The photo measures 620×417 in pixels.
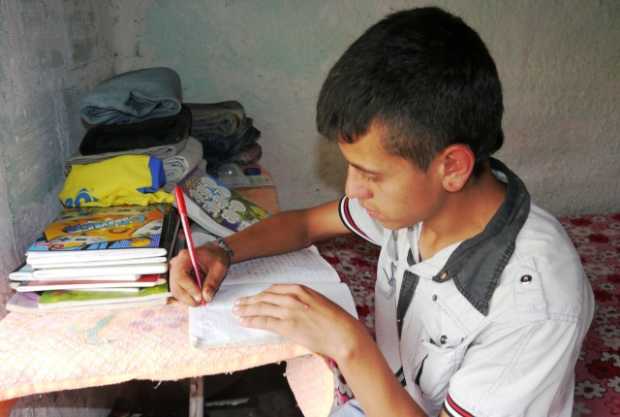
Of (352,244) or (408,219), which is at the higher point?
(408,219)

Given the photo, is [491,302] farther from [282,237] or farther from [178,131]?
[178,131]

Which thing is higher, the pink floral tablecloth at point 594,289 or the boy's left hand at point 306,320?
the boy's left hand at point 306,320

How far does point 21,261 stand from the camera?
123 centimetres

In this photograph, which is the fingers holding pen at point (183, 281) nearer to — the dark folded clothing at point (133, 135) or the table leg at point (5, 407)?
the table leg at point (5, 407)

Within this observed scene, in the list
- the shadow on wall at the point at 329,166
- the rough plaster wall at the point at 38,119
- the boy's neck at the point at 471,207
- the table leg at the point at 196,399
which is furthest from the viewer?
the shadow on wall at the point at 329,166

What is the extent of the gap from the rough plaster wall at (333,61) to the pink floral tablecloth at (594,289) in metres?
0.36

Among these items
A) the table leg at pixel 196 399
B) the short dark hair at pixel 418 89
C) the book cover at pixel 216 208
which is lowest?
the table leg at pixel 196 399

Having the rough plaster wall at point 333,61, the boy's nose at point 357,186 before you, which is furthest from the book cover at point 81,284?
the rough plaster wall at point 333,61

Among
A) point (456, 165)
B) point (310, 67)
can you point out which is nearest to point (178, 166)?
point (456, 165)

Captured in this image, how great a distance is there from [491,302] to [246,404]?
3.91ft

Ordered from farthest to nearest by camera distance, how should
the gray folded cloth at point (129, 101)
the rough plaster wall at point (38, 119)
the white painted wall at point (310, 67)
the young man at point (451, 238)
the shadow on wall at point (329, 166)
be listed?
the shadow on wall at point (329, 166), the white painted wall at point (310, 67), the gray folded cloth at point (129, 101), the rough plaster wall at point (38, 119), the young man at point (451, 238)

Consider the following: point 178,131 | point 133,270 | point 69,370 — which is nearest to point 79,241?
point 133,270

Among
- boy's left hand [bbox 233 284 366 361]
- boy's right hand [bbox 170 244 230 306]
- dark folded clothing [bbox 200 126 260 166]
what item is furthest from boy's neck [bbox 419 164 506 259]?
dark folded clothing [bbox 200 126 260 166]

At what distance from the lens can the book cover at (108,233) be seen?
104cm
